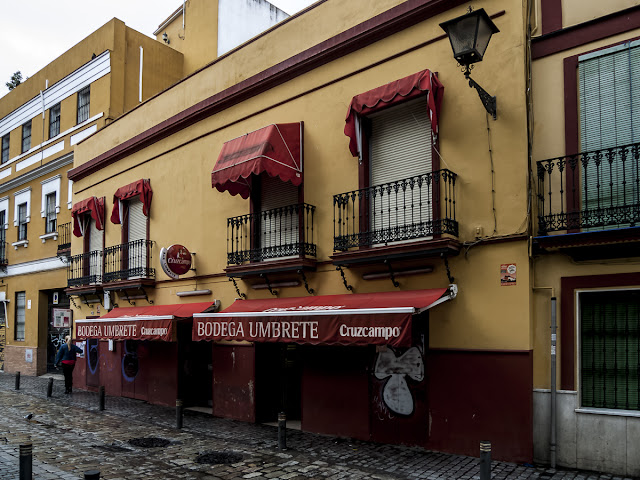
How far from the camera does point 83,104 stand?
2223 centimetres

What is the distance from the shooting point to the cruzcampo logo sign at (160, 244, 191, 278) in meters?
13.8

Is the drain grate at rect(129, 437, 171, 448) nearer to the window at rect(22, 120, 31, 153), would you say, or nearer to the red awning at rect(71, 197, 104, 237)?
the red awning at rect(71, 197, 104, 237)

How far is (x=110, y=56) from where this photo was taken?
68.0 feet

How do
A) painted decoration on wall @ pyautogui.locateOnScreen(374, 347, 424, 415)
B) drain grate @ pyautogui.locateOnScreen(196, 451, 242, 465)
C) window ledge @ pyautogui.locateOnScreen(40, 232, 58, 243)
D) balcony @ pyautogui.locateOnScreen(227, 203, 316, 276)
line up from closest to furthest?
drain grate @ pyautogui.locateOnScreen(196, 451, 242, 465)
painted decoration on wall @ pyautogui.locateOnScreen(374, 347, 424, 415)
balcony @ pyautogui.locateOnScreen(227, 203, 316, 276)
window ledge @ pyautogui.locateOnScreen(40, 232, 58, 243)

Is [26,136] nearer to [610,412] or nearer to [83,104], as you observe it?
[83,104]

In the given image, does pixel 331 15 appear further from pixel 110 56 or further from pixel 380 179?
pixel 110 56

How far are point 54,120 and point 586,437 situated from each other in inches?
897

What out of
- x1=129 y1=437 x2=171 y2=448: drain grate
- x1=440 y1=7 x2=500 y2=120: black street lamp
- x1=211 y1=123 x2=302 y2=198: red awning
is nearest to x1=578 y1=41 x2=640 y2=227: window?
x1=440 y1=7 x2=500 y2=120: black street lamp

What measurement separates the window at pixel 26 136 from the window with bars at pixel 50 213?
142 inches

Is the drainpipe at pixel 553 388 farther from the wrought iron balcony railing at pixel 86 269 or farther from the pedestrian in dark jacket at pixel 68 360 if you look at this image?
the pedestrian in dark jacket at pixel 68 360

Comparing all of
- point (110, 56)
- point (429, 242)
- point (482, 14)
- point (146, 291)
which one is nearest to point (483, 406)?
point (429, 242)

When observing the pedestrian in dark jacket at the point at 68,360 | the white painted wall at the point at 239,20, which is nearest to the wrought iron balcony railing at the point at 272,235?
the pedestrian in dark jacket at the point at 68,360

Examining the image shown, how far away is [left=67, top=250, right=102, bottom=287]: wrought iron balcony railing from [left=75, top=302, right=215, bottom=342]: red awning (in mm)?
2878

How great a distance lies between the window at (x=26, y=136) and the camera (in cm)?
2552
